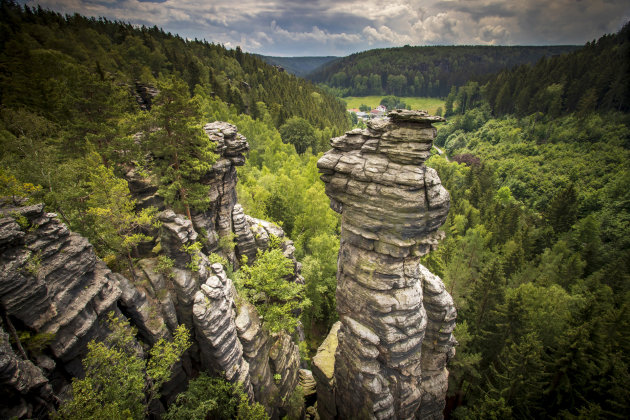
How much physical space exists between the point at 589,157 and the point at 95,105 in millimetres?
101269

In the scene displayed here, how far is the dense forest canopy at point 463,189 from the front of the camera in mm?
19328

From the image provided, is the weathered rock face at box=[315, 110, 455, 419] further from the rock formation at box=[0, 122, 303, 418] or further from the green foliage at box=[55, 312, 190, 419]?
the green foliage at box=[55, 312, 190, 419]

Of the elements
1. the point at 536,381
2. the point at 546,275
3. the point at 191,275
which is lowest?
the point at 546,275

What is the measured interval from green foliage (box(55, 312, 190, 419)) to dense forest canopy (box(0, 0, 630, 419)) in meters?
4.15

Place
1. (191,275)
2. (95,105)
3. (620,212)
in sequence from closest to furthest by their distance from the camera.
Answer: (191,275), (95,105), (620,212)

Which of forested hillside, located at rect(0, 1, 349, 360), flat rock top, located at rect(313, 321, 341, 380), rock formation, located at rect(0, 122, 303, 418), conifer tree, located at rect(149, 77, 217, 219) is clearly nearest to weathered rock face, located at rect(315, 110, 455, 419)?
flat rock top, located at rect(313, 321, 341, 380)

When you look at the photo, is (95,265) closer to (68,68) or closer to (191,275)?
(191,275)

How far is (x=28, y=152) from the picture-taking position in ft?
71.7

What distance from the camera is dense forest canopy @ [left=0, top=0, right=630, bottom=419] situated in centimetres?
1933

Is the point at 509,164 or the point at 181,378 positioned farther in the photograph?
the point at 509,164

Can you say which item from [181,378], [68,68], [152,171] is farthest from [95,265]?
[68,68]

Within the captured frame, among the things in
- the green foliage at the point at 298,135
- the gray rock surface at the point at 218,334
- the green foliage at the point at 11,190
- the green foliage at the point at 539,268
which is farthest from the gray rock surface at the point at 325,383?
the green foliage at the point at 298,135

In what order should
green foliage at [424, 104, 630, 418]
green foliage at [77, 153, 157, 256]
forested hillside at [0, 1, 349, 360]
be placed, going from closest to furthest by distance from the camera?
green foliage at [77, 153, 157, 256] → forested hillside at [0, 1, 349, 360] → green foliage at [424, 104, 630, 418]

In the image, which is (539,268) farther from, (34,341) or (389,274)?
(34,341)
